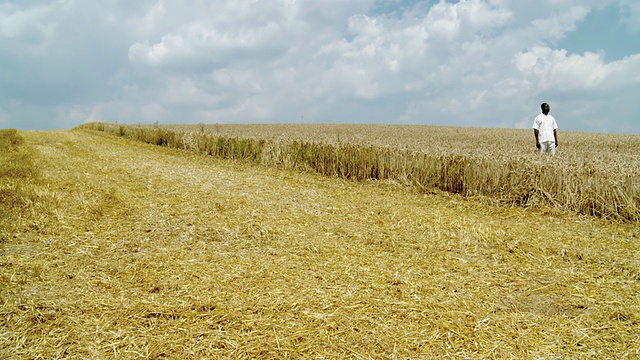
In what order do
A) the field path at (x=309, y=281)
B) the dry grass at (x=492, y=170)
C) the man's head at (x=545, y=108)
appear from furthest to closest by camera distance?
the man's head at (x=545, y=108)
the dry grass at (x=492, y=170)
the field path at (x=309, y=281)

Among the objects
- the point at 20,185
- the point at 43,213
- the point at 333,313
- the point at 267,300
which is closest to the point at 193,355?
the point at 267,300

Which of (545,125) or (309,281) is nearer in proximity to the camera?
(309,281)

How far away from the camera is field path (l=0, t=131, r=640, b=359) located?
377 cm

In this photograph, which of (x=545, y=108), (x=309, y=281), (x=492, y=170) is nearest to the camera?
(x=309, y=281)

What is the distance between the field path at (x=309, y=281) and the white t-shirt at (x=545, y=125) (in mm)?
3928

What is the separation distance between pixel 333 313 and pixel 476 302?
156 centimetres

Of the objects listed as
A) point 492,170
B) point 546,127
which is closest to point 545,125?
point 546,127

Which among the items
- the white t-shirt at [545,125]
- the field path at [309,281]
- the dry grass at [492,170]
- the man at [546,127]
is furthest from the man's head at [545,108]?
the field path at [309,281]

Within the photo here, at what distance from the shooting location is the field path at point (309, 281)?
12.4 feet

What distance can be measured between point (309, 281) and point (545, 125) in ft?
30.8

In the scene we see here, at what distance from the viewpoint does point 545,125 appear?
1148 cm

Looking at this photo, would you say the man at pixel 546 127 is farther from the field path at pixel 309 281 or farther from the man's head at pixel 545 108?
the field path at pixel 309 281

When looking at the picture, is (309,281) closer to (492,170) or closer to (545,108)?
(492,170)

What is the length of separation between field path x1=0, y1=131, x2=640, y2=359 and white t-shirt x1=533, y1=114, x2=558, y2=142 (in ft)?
12.9
